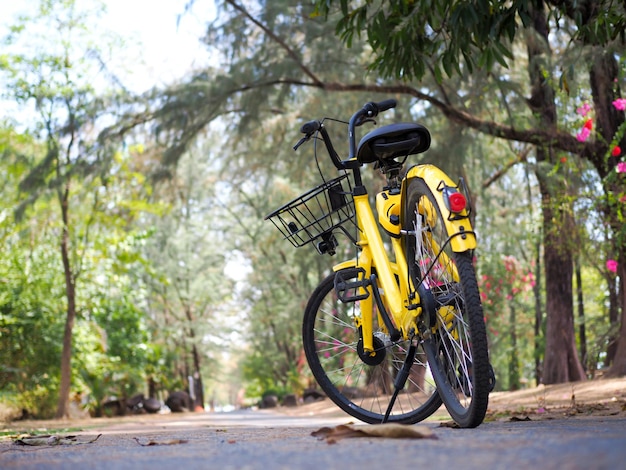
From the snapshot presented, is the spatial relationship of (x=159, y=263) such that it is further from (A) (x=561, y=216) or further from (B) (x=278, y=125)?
(A) (x=561, y=216)

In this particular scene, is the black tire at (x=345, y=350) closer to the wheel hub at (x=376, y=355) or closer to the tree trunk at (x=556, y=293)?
the wheel hub at (x=376, y=355)

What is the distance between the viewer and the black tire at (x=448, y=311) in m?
3.05

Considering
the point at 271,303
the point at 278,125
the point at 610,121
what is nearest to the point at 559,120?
the point at 610,121

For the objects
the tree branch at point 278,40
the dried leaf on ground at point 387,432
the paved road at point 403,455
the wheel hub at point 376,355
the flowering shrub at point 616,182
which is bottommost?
the paved road at point 403,455

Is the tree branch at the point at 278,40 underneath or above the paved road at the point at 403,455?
above

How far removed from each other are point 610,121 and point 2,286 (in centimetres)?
1146

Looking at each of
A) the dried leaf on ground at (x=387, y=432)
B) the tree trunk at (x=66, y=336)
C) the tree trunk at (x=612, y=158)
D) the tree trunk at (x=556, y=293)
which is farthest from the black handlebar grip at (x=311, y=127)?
the tree trunk at (x=66, y=336)

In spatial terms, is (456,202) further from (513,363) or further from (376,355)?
(513,363)

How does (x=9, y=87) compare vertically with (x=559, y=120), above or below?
above

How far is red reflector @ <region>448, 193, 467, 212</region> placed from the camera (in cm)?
309

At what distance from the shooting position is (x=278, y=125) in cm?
1527

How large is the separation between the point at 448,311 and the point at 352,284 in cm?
82

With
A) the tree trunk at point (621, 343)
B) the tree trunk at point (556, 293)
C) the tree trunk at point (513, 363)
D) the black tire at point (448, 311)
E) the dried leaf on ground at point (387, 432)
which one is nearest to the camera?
the dried leaf on ground at point (387, 432)

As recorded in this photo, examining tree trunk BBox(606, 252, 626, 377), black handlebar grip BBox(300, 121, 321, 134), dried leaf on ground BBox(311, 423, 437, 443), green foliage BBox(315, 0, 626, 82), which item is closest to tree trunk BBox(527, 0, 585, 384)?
tree trunk BBox(606, 252, 626, 377)
